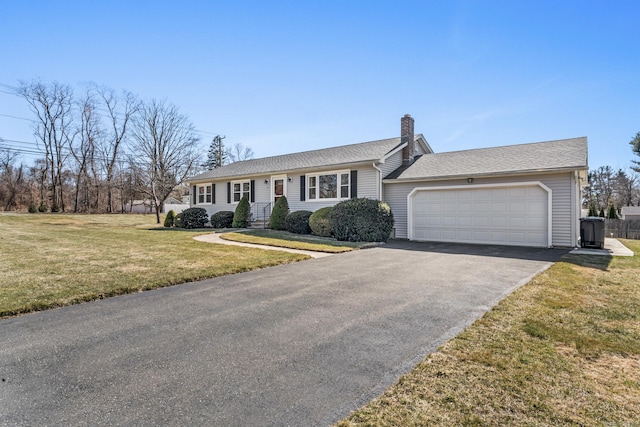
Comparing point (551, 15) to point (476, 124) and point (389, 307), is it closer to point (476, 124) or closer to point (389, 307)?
point (476, 124)

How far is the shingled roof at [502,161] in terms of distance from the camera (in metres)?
11.1

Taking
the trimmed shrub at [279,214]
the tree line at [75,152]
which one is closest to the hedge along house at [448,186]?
the trimmed shrub at [279,214]

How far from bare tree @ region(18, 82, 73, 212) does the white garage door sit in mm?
36277

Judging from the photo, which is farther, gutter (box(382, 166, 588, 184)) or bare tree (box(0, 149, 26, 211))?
bare tree (box(0, 149, 26, 211))

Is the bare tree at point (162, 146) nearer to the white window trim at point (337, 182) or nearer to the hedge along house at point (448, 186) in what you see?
the hedge along house at point (448, 186)

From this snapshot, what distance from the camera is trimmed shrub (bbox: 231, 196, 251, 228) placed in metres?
17.4

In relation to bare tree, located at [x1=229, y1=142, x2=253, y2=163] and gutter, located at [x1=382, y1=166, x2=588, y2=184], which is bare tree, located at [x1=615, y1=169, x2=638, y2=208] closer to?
gutter, located at [x1=382, y1=166, x2=588, y2=184]

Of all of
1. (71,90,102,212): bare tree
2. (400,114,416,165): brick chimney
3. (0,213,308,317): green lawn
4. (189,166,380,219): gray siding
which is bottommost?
(0,213,308,317): green lawn

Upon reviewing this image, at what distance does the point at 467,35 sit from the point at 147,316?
12.1 metres

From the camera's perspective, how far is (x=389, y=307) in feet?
14.9

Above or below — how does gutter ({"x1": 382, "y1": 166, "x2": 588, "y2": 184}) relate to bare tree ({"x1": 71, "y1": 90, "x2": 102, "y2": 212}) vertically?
below

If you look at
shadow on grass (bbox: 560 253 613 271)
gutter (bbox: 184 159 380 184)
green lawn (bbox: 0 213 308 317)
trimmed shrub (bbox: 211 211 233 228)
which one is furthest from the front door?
shadow on grass (bbox: 560 253 613 271)

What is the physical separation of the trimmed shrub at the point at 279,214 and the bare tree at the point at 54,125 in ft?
96.2

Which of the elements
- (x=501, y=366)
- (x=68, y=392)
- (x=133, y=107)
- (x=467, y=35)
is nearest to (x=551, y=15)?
(x=467, y=35)
